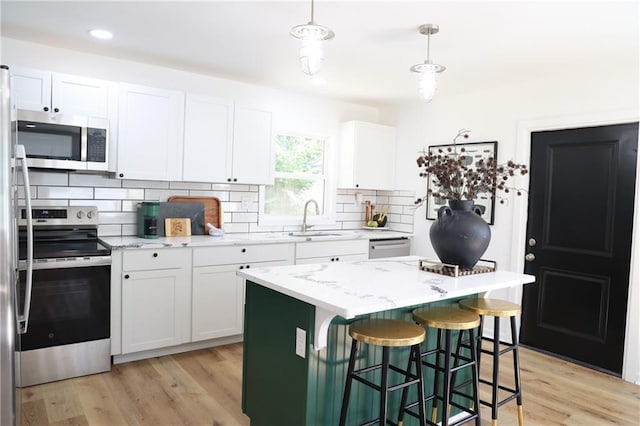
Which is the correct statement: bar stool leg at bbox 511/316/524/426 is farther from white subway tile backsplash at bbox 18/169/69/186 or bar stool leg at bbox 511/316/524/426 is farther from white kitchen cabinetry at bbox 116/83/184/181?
white subway tile backsplash at bbox 18/169/69/186

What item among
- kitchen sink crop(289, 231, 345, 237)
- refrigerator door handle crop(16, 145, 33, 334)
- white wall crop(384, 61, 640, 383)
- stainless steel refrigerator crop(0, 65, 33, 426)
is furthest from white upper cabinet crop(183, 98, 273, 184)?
stainless steel refrigerator crop(0, 65, 33, 426)

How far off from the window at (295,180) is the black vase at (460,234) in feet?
8.03

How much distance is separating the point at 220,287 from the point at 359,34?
7.22ft

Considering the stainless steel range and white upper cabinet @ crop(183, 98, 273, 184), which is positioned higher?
white upper cabinet @ crop(183, 98, 273, 184)

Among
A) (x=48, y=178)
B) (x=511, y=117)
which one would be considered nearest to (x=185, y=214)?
(x=48, y=178)

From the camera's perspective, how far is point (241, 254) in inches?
149

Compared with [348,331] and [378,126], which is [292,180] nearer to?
[378,126]

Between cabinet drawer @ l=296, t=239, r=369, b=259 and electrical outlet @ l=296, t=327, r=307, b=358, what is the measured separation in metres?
2.04

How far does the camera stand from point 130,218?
12.5 feet

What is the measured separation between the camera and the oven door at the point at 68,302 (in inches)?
114

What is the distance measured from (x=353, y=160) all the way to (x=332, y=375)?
10.2 ft

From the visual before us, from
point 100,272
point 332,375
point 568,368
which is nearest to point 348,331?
point 332,375

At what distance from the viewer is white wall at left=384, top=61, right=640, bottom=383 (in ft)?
10.9

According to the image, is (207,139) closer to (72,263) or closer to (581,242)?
(72,263)
